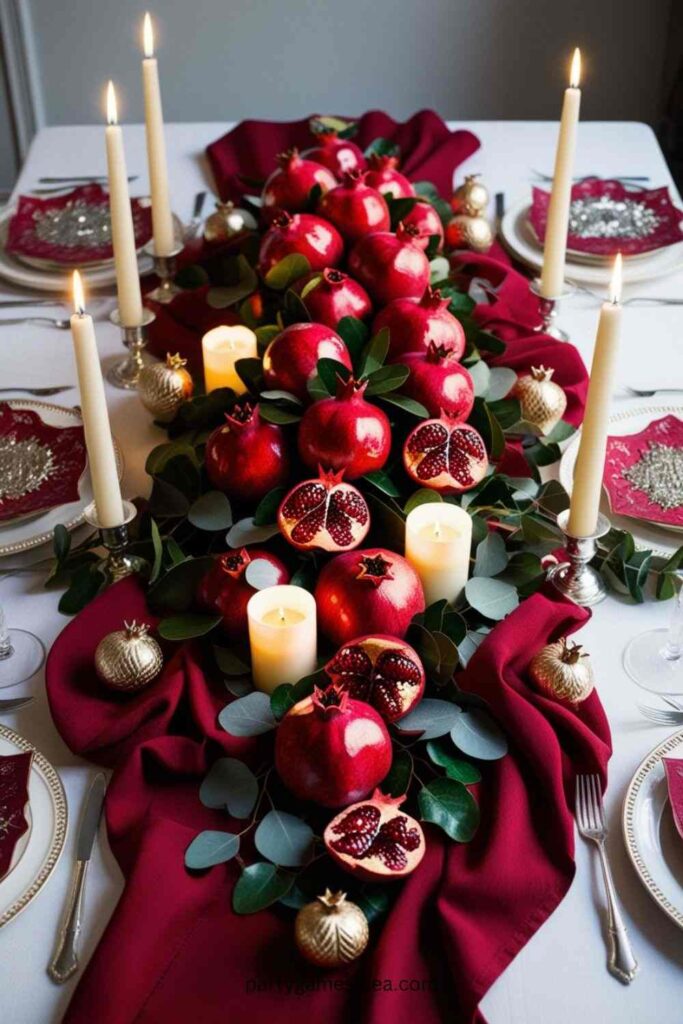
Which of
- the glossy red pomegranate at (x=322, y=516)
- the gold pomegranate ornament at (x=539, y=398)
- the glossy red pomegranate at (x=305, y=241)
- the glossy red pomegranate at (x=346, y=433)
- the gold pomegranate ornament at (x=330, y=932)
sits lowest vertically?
the gold pomegranate ornament at (x=330, y=932)

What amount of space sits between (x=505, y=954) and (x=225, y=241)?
3.56ft

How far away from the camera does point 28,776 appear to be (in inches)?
34.0

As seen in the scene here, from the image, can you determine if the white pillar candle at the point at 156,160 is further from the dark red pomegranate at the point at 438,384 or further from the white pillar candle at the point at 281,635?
the white pillar candle at the point at 281,635

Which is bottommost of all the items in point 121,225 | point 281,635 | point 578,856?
point 578,856

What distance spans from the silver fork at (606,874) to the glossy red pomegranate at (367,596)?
18 cm

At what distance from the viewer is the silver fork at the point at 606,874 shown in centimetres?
74

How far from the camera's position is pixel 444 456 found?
1.04 m

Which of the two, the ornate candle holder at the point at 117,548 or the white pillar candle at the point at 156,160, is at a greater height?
the white pillar candle at the point at 156,160

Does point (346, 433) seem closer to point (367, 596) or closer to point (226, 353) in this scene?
point (367, 596)

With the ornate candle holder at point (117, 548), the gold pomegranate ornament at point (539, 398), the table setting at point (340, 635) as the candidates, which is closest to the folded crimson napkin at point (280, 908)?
the table setting at point (340, 635)

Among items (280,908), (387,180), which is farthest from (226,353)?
(280,908)

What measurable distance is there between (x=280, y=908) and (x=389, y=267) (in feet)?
2.45

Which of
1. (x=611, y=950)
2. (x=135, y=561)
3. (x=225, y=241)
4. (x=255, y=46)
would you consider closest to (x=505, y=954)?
(x=611, y=950)

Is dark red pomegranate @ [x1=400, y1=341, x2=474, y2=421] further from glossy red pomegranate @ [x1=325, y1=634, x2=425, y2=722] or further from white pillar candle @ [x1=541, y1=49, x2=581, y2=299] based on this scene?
white pillar candle @ [x1=541, y1=49, x2=581, y2=299]
